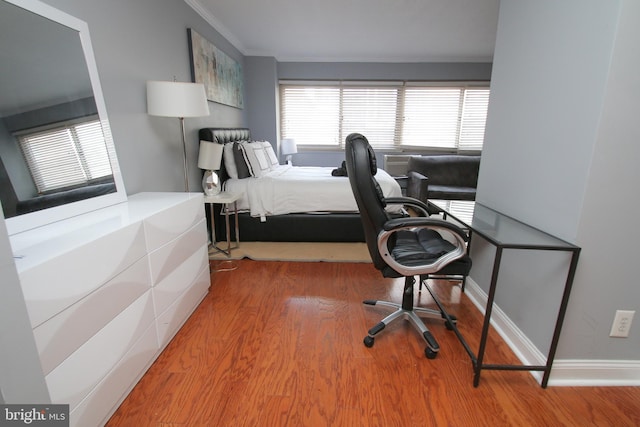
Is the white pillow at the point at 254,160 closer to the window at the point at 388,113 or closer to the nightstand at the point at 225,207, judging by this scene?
the nightstand at the point at 225,207

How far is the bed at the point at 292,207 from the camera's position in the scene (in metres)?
3.08

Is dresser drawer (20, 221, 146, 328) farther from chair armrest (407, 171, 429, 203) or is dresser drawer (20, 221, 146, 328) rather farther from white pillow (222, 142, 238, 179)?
chair armrest (407, 171, 429, 203)

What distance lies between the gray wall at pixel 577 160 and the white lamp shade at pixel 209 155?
A: 2.29 metres

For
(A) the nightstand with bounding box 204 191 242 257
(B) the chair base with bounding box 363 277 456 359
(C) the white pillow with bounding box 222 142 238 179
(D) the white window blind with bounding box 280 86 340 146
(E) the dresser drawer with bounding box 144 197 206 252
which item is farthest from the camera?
(D) the white window blind with bounding box 280 86 340 146

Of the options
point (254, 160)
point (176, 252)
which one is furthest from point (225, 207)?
point (176, 252)

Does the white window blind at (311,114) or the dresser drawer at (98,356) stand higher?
the white window blind at (311,114)

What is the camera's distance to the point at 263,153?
12.1 feet

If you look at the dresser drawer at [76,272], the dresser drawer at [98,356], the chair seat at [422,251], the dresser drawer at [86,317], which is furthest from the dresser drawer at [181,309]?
the chair seat at [422,251]

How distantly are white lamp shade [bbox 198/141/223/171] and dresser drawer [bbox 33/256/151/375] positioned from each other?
4.74ft

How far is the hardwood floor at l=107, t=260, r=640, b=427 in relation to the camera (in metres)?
1.28

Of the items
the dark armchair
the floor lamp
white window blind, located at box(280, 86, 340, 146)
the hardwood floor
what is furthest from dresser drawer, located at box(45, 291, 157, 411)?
white window blind, located at box(280, 86, 340, 146)

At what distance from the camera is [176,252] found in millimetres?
1732

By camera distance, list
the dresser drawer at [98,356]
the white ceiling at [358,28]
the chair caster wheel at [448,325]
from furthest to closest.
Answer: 1. the white ceiling at [358,28]
2. the chair caster wheel at [448,325]
3. the dresser drawer at [98,356]

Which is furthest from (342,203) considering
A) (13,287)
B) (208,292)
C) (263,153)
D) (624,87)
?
(13,287)
